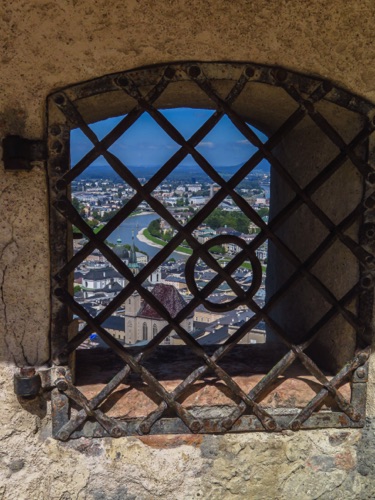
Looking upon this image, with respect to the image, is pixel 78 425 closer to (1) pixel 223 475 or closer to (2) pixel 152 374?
(2) pixel 152 374

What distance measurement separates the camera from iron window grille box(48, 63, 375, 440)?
1814 mm

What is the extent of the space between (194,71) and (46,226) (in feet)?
2.10

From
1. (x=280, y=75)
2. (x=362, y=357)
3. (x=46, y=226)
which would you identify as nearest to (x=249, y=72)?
(x=280, y=75)

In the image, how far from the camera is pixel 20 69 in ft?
5.70

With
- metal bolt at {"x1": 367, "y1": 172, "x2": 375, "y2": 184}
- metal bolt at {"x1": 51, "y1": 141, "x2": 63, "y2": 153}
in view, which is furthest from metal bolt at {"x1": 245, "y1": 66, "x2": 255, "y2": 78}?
metal bolt at {"x1": 51, "y1": 141, "x2": 63, "y2": 153}

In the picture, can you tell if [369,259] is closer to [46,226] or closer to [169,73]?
[169,73]

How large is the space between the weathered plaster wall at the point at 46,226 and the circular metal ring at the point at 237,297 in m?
0.43

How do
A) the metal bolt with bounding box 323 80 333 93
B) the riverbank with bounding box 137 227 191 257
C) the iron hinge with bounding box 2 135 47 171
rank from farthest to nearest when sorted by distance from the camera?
the riverbank with bounding box 137 227 191 257 → the metal bolt with bounding box 323 80 333 93 → the iron hinge with bounding box 2 135 47 171

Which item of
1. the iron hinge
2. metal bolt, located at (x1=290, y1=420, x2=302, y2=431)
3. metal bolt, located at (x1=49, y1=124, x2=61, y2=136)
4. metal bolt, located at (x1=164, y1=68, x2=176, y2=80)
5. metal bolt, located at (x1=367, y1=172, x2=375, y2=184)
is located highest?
metal bolt, located at (x1=164, y1=68, x2=176, y2=80)

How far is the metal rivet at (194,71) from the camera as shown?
1.80 m

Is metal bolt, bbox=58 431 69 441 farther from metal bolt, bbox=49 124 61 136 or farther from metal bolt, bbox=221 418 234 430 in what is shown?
metal bolt, bbox=49 124 61 136

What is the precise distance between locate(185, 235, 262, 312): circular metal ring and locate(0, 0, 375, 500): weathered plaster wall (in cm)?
43

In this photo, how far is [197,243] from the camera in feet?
6.34

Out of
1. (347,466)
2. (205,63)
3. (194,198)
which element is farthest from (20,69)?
(347,466)
